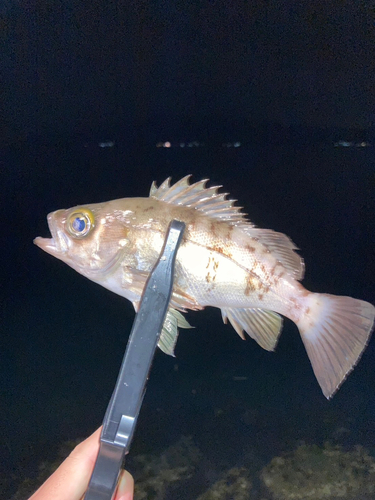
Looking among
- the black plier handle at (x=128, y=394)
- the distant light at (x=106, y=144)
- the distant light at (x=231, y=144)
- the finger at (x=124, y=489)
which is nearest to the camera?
the black plier handle at (x=128, y=394)

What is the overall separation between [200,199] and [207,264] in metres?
0.12

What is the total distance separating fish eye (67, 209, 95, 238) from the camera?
0.59 metres

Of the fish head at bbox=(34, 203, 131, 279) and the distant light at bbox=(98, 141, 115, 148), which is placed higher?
the distant light at bbox=(98, 141, 115, 148)

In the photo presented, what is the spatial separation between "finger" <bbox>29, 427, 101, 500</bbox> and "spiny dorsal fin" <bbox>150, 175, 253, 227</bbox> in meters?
0.43

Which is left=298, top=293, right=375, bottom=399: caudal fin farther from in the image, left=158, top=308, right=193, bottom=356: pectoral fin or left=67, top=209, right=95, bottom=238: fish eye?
left=67, top=209, right=95, bottom=238: fish eye

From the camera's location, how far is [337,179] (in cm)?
130

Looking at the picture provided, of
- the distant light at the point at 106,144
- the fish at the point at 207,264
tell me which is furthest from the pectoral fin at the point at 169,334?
the distant light at the point at 106,144

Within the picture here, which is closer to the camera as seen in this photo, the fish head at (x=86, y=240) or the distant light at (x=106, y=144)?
the fish head at (x=86, y=240)

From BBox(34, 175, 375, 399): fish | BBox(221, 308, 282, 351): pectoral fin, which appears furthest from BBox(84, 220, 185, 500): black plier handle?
BBox(221, 308, 282, 351): pectoral fin

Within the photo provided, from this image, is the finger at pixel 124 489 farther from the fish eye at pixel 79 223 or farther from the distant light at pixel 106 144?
the distant light at pixel 106 144

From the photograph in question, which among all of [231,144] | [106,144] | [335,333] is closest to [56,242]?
[335,333]

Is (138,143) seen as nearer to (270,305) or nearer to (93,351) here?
(93,351)

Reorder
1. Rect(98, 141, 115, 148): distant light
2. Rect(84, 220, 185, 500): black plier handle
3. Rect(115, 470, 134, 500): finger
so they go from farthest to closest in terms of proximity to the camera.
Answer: Rect(98, 141, 115, 148): distant light
Rect(115, 470, 134, 500): finger
Rect(84, 220, 185, 500): black plier handle

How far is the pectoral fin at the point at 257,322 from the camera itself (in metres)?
0.62
